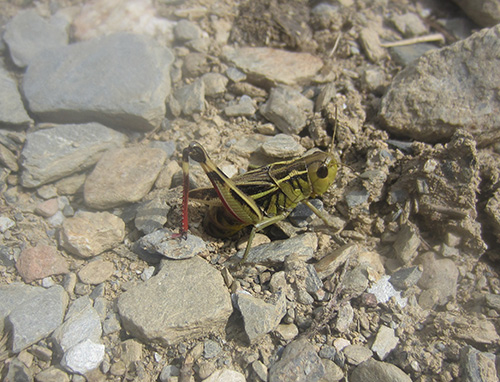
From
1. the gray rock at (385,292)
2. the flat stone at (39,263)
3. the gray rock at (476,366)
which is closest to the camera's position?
the gray rock at (476,366)

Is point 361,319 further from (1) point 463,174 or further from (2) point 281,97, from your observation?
(2) point 281,97

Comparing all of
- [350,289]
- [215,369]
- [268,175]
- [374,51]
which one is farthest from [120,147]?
[374,51]

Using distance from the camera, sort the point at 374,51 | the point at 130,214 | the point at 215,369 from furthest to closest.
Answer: the point at 374,51, the point at 130,214, the point at 215,369

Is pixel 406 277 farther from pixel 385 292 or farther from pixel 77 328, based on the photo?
pixel 77 328

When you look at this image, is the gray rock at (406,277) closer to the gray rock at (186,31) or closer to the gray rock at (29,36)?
the gray rock at (186,31)

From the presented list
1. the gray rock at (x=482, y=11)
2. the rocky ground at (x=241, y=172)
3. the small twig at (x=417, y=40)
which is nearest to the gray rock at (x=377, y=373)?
the rocky ground at (x=241, y=172)

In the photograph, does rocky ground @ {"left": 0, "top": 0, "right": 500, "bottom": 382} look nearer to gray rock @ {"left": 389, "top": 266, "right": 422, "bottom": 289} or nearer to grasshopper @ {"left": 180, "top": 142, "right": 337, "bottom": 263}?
gray rock @ {"left": 389, "top": 266, "right": 422, "bottom": 289}

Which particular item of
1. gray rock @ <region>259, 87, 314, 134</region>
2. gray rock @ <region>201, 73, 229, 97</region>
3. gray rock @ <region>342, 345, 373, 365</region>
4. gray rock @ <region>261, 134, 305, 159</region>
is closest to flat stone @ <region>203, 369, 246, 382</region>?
gray rock @ <region>342, 345, 373, 365</region>

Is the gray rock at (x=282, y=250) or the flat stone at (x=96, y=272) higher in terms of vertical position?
the gray rock at (x=282, y=250)
